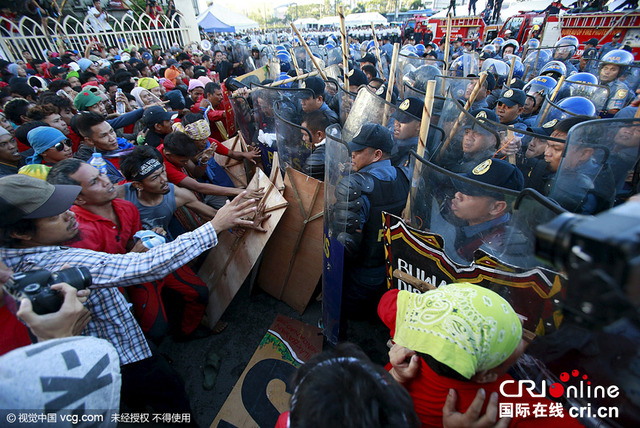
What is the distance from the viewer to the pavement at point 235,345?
2.25 metres

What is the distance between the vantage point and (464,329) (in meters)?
0.89

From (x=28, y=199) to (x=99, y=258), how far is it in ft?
1.32

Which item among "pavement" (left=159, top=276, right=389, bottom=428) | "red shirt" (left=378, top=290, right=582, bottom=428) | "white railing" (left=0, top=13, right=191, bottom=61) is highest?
"white railing" (left=0, top=13, right=191, bottom=61)

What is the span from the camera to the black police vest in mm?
1990

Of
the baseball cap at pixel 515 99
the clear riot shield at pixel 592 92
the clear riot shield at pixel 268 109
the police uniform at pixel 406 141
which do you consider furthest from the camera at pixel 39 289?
the clear riot shield at pixel 592 92

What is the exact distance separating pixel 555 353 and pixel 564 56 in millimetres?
10759

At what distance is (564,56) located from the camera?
8055mm

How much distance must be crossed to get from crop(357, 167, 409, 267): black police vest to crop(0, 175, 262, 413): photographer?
3.33 ft

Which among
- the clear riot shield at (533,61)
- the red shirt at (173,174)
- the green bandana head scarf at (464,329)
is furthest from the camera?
the clear riot shield at (533,61)

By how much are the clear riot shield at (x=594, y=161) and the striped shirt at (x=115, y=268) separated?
2.25m

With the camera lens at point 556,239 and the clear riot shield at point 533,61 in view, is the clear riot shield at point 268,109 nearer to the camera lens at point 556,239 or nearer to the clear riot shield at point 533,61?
the camera lens at point 556,239

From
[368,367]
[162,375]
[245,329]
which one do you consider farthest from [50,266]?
[245,329]

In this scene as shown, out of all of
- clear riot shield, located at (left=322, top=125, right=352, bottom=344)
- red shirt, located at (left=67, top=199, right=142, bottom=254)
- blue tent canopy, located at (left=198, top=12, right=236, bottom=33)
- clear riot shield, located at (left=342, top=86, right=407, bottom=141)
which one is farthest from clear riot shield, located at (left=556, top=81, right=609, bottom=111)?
blue tent canopy, located at (left=198, top=12, right=236, bottom=33)

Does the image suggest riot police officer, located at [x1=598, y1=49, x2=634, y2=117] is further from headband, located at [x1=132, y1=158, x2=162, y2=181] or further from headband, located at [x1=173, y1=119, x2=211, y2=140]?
headband, located at [x1=132, y1=158, x2=162, y2=181]
